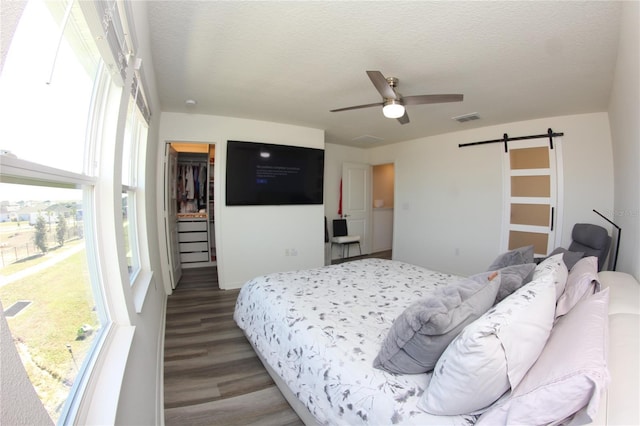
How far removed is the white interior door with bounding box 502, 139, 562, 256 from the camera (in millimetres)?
3637

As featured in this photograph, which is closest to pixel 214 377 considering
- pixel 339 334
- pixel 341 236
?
pixel 339 334

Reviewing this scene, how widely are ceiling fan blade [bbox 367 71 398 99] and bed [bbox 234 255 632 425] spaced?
1.58 metres

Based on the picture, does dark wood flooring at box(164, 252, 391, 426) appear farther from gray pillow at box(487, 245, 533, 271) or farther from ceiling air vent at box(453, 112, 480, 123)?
ceiling air vent at box(453, 112, 480, 123)

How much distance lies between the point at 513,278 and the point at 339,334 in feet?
3.42

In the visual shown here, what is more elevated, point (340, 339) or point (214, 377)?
point (340, 339)

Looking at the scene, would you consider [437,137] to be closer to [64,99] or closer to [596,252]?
[596,252]

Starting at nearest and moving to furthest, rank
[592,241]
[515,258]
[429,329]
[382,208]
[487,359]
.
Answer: [487,359] < [429,329] < [515,258] < [592,241] < [382,208]

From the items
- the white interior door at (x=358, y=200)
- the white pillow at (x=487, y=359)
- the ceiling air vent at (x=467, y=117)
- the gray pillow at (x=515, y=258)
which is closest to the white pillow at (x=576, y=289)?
the gray pillow at (x=515, y=258)

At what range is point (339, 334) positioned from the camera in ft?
5.03

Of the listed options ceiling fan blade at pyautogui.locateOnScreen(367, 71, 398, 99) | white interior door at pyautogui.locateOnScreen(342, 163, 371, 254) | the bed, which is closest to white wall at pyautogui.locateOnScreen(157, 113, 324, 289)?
white interior door at pyautogui.locateOnScreen(342, 163, 371, 254)

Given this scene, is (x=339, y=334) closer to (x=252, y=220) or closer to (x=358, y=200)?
(x=252, y=220)

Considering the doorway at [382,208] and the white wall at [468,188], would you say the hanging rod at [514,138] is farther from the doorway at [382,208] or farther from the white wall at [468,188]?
the doorway at [382,208]

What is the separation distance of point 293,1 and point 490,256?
14.3 feet

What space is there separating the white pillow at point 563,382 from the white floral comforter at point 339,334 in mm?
249
